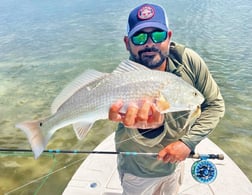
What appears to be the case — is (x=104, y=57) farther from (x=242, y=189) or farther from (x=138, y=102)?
(x=138, y=102)

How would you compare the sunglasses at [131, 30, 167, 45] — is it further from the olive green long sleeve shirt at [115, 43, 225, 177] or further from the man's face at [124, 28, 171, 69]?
the olive green long sleeve shirt at [115, 43, 225, 177]

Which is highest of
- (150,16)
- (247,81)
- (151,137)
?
(150,16)

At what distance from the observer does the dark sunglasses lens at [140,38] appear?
2279 millimetres

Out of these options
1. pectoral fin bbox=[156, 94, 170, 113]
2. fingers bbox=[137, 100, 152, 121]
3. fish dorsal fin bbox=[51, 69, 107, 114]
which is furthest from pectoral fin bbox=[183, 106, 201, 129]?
fish dorsal fin bbox=[51, 69, 107, 114]

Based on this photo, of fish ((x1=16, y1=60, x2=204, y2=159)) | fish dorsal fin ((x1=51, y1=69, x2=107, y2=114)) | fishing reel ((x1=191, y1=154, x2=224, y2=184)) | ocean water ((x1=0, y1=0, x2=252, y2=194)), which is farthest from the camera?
ocean water ((x1=0, y1=0, x2=252, y2=194))

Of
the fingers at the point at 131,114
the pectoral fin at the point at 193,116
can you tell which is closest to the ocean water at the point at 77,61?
the pectoral fin at the point at 193,116

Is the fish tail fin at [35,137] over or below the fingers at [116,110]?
below

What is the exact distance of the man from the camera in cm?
229

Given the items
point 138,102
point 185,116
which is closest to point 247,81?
point 185,116

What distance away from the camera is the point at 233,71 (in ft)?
30.5

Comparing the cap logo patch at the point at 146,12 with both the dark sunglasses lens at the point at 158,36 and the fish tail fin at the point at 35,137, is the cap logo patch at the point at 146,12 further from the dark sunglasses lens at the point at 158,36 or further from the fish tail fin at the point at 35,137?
the fish tail fin at the point at 35,137

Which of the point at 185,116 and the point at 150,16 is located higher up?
the point at 150,16

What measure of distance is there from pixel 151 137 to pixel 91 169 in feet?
6.07

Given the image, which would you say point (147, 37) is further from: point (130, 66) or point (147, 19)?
point (130, 66)
